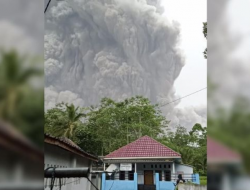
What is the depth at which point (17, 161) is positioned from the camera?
37cm

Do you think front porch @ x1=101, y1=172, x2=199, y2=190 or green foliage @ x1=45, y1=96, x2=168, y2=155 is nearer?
front porch @ x1=101, y1=172, x2=199, y2=190

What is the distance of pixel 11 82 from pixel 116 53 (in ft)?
19.0

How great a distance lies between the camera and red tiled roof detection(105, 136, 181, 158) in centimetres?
462

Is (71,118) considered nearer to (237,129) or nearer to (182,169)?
(182,169)

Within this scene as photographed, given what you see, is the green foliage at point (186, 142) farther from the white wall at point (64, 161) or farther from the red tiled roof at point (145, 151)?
the white wall at point (64, 161)

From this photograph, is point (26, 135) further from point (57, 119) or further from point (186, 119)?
point (186, 119)

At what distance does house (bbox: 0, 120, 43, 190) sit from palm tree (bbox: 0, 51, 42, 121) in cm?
2

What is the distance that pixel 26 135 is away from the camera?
0.36m

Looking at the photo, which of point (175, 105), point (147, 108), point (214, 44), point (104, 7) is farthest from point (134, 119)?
point (214, 44)

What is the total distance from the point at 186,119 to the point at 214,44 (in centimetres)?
567

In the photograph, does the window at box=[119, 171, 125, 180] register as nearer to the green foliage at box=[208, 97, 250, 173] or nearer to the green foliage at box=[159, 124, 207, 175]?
the green foliage at box=[159, 124, 207, 175]

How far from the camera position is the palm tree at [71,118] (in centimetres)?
546

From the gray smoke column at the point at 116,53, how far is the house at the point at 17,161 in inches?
169

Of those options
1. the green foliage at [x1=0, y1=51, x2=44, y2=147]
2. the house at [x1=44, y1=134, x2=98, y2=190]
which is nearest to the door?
the house at [x1=44, y1=134, x2=98, y2=190]
